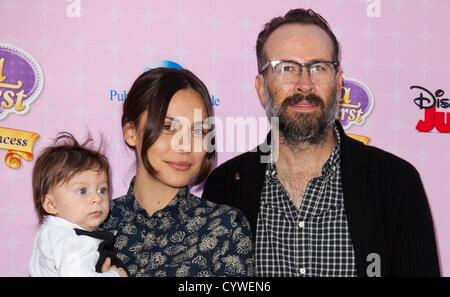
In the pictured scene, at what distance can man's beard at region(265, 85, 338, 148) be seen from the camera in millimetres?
2158

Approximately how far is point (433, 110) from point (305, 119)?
714 mm

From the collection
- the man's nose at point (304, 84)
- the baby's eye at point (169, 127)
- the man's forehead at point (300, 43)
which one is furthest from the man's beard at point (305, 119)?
the baby's eye at point (169, 127)

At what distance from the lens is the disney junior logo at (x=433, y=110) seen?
2.51m

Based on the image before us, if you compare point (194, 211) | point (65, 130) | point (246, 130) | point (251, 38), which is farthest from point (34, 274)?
point (251, 38)

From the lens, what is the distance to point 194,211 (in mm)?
1930

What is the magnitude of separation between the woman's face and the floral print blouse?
9 cm

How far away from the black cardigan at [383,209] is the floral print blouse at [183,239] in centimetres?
28

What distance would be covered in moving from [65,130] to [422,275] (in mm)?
1542

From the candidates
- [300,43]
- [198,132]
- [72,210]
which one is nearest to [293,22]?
[300,43]

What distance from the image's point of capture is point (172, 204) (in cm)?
192

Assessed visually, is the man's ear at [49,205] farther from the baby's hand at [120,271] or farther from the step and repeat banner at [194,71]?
the step and repeat banner at [194,71]

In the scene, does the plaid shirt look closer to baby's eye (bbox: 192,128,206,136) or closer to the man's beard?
the man's beard
